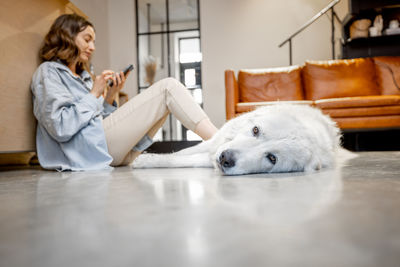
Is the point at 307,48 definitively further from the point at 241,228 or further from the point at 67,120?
the point at 241,228

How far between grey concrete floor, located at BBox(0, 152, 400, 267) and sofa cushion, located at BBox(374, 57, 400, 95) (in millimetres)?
4045

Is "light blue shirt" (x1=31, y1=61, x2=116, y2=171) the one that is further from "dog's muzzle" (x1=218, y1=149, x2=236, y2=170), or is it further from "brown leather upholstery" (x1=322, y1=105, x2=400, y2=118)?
"brown leather upholstery" (x1=322, y1=105, x2=400, y2=118)

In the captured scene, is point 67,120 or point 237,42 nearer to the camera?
point 67,120

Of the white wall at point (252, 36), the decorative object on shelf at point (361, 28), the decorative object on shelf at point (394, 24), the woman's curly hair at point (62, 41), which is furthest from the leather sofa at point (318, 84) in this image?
the woman's curly hair at point (62, 41)

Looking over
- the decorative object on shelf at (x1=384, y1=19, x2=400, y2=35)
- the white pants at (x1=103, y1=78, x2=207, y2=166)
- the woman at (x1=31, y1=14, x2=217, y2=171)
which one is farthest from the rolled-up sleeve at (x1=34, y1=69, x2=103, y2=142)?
the decorative object on shelf at (x1=384, y1=19, x2=400, y2=35)

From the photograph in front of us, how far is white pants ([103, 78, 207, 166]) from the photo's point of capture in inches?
65.1

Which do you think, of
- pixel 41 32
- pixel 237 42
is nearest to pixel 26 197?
pixel 41 32

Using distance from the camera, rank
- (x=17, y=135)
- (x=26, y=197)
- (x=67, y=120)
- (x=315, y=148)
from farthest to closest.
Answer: (x=17, y=135) → (x=67, y=120) → (x=315, y=148) → (x=26, y=197)

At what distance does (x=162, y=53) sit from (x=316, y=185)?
5.81m

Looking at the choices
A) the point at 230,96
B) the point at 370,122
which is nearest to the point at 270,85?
the point at 230,96

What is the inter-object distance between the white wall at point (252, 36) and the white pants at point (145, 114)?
4164 millimetres

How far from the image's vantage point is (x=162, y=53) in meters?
6.17

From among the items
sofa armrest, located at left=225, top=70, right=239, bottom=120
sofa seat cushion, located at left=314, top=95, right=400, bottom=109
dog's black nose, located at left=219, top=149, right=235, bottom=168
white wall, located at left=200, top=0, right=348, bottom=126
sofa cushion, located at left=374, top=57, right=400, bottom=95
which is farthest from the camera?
white wall, located at left=200, top=0, right=348, bottom=126

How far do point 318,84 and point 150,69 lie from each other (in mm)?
3497
